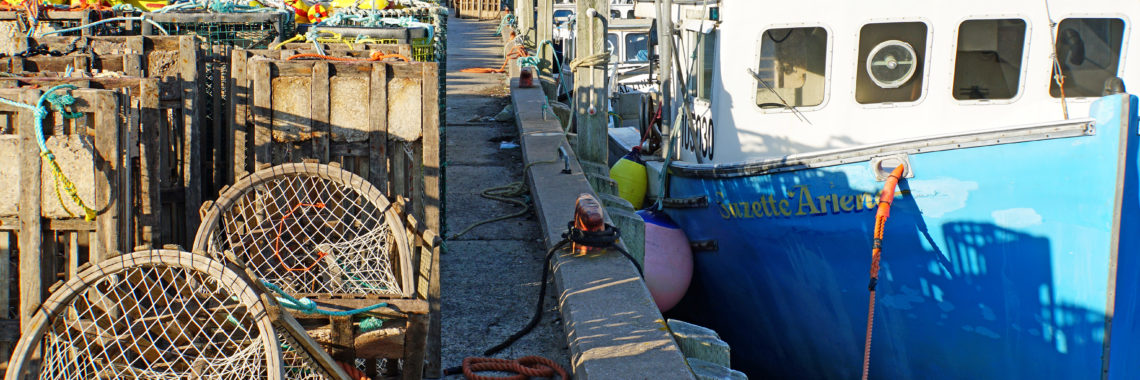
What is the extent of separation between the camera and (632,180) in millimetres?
8555

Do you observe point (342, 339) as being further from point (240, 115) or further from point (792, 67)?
point (792, 67)

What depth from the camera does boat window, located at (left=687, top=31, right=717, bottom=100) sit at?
746 cm

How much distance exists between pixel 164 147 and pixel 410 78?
1245 mm

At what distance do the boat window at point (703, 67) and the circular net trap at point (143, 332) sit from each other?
196 inches

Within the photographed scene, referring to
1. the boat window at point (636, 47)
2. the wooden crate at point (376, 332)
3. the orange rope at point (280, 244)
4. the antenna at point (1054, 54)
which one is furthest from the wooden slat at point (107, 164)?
the boat window at point (636, 47)

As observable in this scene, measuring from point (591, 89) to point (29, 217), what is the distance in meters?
5.35

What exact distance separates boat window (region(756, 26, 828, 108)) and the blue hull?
0.64 metres

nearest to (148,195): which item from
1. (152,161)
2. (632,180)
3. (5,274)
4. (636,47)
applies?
(152,161)

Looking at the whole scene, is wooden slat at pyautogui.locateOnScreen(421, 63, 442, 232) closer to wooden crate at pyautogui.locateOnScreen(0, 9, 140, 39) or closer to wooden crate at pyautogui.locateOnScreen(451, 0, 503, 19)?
wooden crate at pyautogui.locateOnScreen(0, 9, 140, 39)

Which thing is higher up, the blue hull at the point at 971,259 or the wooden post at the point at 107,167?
the wooden post at the point at 107,167

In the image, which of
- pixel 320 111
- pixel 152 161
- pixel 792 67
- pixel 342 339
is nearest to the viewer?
pixel 342 339

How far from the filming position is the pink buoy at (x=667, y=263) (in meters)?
6.94

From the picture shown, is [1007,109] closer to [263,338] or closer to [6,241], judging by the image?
[263,338]

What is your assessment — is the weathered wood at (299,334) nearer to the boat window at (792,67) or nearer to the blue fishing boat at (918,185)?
the blue fishing boat at (918,185)
